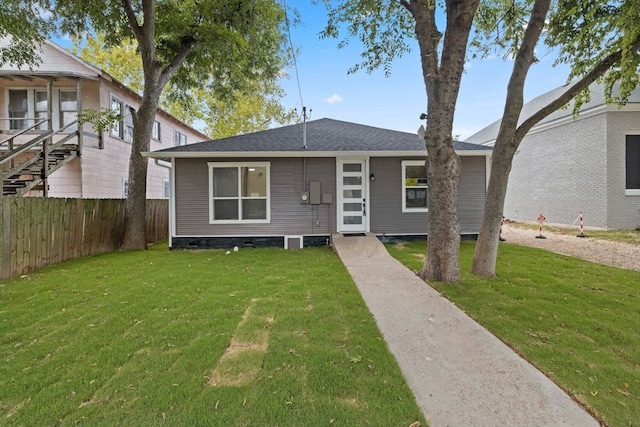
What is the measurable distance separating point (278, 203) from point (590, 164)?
38.3 feet

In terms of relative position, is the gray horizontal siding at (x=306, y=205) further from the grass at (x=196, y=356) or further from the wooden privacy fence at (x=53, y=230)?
the grass at (x=196, y=356)

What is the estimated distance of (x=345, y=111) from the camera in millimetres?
27656

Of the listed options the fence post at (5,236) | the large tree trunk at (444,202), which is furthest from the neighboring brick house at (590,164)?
the fence post at (5,236)

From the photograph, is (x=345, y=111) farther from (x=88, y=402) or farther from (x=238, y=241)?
(x=88, y=402)

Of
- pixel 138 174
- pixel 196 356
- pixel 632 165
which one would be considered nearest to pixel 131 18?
pixel 138 174

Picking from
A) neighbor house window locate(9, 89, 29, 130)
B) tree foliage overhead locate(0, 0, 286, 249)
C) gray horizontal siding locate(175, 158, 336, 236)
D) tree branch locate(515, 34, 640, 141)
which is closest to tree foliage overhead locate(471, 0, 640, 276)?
tree branch locate(515, 34, 640, 141)

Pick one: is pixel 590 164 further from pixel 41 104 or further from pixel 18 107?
pixel 18 107

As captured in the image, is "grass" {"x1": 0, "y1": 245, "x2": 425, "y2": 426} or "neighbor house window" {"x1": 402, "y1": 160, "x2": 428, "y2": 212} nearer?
"grass" {"x1": 0, "y1": 245, "x2": 425, "y2": 426}

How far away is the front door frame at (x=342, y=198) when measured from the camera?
9164 mm

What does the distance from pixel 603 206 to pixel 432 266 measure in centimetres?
1030

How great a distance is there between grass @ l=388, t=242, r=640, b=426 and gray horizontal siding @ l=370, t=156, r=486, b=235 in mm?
2552

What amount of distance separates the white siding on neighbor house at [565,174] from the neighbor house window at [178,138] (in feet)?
52.7

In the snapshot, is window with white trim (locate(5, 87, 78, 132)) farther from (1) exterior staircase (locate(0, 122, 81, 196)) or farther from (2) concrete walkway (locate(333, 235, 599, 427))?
(2) concrete walkway (locate(333, 235, 599, 427))

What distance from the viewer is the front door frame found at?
9.16 meters
